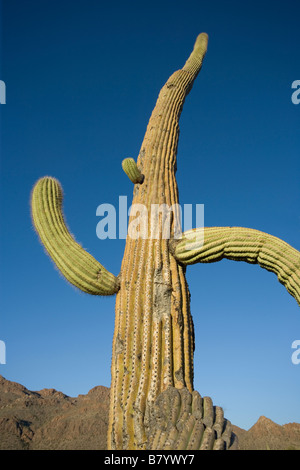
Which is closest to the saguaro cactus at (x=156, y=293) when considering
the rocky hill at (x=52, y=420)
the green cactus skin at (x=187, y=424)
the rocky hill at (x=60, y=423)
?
the green cactus skin at (x=187, y=424)

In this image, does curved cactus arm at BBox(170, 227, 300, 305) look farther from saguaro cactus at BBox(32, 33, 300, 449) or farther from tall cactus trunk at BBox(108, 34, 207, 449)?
tall cactus trunk at BBox(108, 34, 207, 449)

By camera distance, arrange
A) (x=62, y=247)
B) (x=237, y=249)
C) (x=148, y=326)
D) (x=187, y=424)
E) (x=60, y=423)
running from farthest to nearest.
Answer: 1. (x=60, y=423)
2. (x=62, y=247)
3. (x=237, y=249)
4. (x=148, y=326)
5. (x=187, y=424)

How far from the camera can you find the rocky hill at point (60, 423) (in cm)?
471

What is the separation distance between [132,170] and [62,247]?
107 cm

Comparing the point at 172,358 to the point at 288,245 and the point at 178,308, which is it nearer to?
the point at 178,308

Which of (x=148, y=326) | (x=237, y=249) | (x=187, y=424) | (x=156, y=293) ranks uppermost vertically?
(x=237, y=249)

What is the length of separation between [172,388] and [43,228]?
1917 mm

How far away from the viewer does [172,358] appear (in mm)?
3432

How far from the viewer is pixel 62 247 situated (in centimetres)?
399

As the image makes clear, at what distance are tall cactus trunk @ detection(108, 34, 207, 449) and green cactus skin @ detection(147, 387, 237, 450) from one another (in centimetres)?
13

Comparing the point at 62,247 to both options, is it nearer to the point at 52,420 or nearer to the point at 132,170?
the point at 132,170

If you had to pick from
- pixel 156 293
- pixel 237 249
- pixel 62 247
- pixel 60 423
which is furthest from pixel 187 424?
pixel 60 423

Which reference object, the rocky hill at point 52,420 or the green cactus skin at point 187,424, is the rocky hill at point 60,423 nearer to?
the rocky hill at point 52,420

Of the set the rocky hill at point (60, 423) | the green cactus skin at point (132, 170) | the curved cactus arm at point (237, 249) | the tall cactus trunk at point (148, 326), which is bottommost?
→ the rocky hill at point (60, 423)
